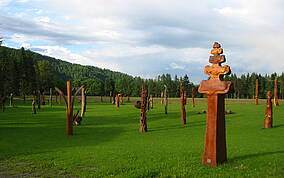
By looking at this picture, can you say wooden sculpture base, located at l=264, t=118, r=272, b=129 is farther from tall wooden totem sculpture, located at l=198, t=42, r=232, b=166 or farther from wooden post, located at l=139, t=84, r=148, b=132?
tall wooden totem sculpture, located at l=198, t=42, r=232, b=166

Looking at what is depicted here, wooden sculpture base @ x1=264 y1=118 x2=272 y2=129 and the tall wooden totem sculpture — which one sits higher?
the tall wooden totem sculpture

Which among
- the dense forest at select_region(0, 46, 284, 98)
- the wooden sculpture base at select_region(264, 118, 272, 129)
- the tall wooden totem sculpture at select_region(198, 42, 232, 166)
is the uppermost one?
the dense forest at select_region(0, 46, 284, 98)

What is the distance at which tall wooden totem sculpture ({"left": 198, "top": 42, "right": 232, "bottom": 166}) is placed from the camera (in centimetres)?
837

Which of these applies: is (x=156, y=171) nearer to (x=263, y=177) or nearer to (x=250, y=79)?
(x=263, y=177)

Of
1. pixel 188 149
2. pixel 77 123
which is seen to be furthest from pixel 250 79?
pixel 188 149

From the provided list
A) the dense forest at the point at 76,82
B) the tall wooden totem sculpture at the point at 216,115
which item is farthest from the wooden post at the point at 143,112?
the dense forest at the point at 76,82

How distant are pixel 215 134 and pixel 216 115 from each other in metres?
0.54

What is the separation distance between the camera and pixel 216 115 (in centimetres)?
841

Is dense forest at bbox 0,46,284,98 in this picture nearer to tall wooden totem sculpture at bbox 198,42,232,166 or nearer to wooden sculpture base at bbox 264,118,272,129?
wooden sculpture base at bbox 264,118,272,129

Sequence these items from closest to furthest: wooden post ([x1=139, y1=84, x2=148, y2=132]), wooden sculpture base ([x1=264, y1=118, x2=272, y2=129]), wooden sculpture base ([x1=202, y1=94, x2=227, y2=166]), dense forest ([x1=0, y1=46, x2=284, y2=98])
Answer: wooden sculpture base ([x1=202, y1=94, x2=227, y2=166]) → wooden post ([x1=139, y1=84, x2=148, y2=132]) → wooden sculpture base ([x1=264, y1=118, x2=272, y2=129]) → dense forest ([x1=0, y1=46, x2=284, y2=98])

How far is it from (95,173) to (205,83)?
159 inches

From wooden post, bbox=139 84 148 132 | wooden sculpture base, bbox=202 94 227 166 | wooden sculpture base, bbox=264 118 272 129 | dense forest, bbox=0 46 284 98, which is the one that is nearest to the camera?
wooden sculpture base, bbox=202 94 227 166

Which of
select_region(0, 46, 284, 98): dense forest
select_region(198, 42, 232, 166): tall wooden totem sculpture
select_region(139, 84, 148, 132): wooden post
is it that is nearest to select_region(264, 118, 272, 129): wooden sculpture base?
select_region(139, 84, 148, 132): wooden post

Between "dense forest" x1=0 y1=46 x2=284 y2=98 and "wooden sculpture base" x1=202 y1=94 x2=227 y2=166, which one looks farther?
"dense forest" x1=0 y1=46 x2=284 y2=98
